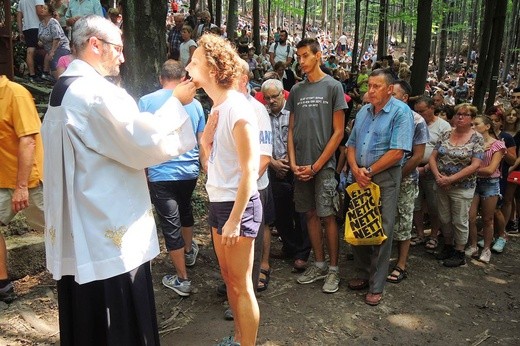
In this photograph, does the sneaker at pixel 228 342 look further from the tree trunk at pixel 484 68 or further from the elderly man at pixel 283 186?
the tree trunk at pixel 484 68

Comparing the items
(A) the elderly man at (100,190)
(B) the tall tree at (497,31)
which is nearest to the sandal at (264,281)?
(A) the elderly man at (100,190)

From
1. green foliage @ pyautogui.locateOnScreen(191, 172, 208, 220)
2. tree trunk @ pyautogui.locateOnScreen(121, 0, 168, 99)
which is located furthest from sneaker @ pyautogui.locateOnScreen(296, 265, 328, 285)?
tree trunk @ pyautogui.locateOnScreen(121, 0, 168, 99)

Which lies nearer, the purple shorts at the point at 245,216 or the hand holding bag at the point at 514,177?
the purple shorts at the point at 245,216

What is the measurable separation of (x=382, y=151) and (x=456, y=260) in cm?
188

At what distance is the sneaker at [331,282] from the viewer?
14.6 feet

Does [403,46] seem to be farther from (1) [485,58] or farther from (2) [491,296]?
(2) [491,296]

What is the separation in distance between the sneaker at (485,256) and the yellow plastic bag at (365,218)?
6.16 ft

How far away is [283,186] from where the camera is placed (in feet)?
16.8

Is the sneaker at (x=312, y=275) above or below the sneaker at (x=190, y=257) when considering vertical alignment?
below

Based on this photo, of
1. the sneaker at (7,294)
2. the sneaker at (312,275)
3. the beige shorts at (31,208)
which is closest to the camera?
the beige shorts at (31,208)

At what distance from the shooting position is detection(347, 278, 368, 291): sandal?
4.53m

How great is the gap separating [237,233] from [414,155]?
2524mm

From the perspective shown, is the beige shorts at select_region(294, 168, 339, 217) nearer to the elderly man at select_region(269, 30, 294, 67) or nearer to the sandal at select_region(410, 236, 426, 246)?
the sandal at select_region(410, 236, 426, 246)

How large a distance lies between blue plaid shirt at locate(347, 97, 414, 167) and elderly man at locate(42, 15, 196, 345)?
221 cm
